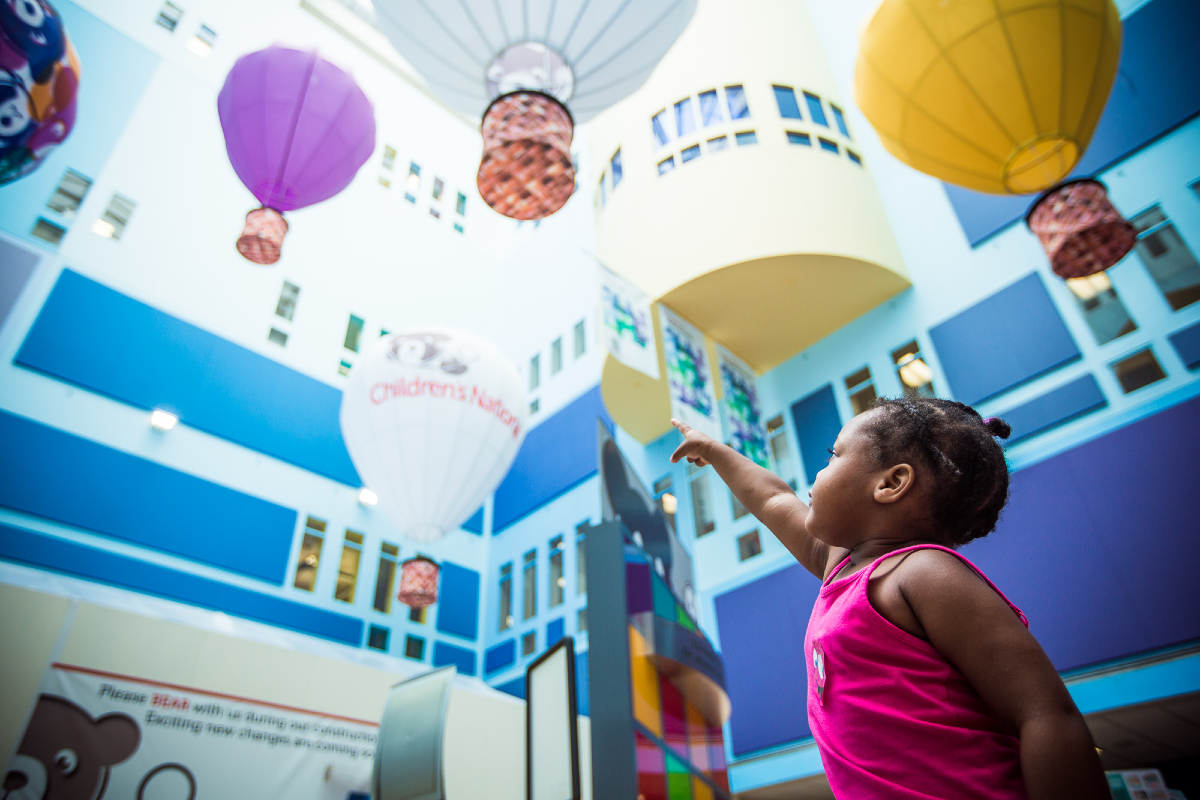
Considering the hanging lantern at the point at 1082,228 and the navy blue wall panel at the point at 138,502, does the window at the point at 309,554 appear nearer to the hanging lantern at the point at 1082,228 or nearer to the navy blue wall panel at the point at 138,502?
the navy blue wall panel at the point at 138,502

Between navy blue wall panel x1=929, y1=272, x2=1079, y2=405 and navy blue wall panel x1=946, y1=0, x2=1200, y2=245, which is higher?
navy blue wall panel x1=946, y1=0, x2=1200, y2=245

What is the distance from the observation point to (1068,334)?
337 inches

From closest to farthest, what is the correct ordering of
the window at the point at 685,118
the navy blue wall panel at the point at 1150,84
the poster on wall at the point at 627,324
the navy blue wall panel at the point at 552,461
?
the navy blue wall panel at the point at 1150,84
the poster on wall at the point at 627,324
the window at the point at 685,118
the navy blue wall panel at the point at 552,461

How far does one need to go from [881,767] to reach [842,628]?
0.73ft

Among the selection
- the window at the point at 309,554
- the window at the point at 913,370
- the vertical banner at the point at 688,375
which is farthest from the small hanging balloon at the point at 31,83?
the window at the point at 913,370

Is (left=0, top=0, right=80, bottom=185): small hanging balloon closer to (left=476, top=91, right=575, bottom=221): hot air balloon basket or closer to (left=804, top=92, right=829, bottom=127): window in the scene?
(left=476, top=91, right=575, bottom=221): hot air balloon basket

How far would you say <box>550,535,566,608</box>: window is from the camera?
535 inches

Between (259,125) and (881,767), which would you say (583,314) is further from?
(881,767)

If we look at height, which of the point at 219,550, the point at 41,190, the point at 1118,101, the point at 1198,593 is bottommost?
the point at 1198,593

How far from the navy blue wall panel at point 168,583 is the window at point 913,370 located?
10.5m

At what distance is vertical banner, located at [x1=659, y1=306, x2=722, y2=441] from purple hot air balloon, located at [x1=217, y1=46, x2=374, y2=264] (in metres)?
5.05

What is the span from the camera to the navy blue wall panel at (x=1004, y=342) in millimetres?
8695

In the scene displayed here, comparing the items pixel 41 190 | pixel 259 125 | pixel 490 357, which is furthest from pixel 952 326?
pixel 41 190

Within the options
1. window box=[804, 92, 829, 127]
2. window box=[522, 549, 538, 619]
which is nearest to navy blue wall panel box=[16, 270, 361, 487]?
window box=[522, 549, 538, 619]
